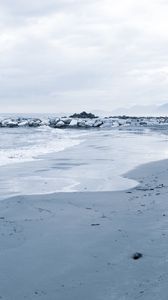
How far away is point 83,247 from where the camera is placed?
669 centimetres

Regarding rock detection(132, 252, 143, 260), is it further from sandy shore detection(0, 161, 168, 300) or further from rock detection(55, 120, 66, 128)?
rock detection(55, 120, 66, 128)

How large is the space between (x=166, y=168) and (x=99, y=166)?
101 inches

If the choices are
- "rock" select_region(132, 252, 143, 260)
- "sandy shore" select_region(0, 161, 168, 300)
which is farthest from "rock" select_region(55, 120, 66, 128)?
"rock" select_region(132, 252, 143, 260)

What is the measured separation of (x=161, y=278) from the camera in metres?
5.40

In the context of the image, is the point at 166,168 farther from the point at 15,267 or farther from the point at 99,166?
the point at 15,267

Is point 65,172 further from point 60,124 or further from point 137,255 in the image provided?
point 60,124

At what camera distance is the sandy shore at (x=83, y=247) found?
5238 mm

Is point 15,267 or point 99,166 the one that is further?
point 99,166

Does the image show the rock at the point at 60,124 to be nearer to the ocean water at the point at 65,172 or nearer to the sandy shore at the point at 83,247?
the ocean water at the point at 65,172

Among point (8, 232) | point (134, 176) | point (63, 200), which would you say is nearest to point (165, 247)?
point (8, 232)

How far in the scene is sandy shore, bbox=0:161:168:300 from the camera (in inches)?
206

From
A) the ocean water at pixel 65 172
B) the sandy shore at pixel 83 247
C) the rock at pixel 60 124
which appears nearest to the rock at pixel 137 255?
the sandy shore at pixel 83 247

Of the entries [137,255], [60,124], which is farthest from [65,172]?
[60,124]

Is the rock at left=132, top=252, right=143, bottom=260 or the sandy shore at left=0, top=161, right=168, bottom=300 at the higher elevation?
the rock at left=132, top=252, right=143, bottom=260
